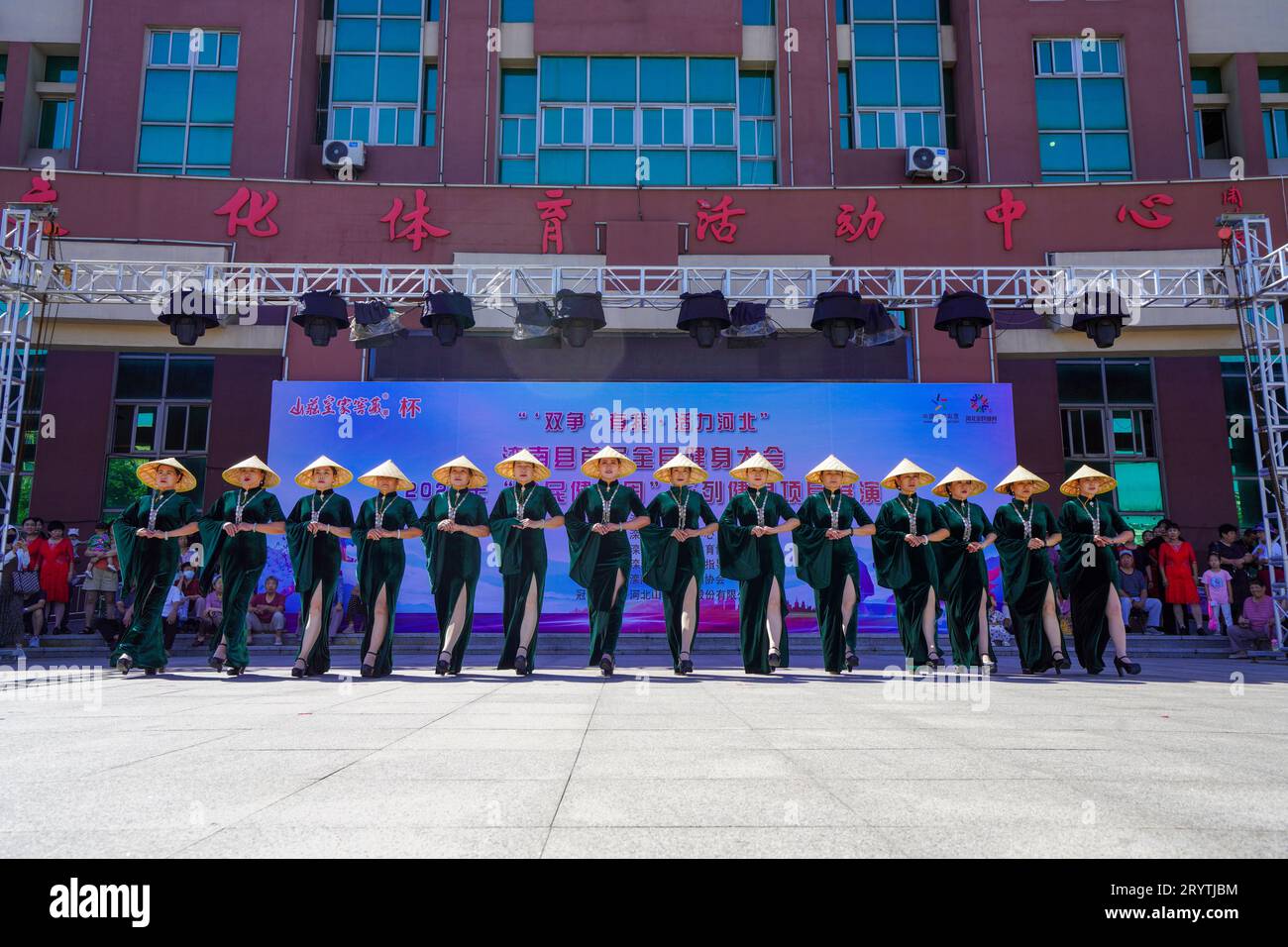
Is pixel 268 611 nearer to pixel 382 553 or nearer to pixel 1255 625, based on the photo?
pixel 382 553

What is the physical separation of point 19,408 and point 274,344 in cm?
389

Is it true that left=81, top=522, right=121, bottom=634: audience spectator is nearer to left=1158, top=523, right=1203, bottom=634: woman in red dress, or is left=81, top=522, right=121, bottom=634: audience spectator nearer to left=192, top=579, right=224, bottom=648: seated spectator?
left=192, top=579, right=224, bottom=648: seated spectator

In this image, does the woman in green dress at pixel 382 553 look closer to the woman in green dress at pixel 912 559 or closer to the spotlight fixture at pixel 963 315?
the woman in green dress at pixel 912 559

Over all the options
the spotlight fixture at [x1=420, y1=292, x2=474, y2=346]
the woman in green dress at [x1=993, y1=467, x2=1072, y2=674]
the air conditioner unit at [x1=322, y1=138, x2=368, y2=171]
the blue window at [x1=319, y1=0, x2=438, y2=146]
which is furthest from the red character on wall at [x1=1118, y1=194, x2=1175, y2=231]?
the air conditioner unit at [x1=322, y1=138, x2=368, y2=171]

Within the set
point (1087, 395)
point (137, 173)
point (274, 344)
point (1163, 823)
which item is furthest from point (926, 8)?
point (1163, 823)

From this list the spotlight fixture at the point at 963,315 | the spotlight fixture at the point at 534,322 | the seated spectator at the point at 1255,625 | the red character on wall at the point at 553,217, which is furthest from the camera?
the red character on wall at the point at 553,217

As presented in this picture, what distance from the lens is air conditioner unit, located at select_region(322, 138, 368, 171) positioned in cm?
1353

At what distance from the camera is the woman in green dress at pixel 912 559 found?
23.3ft

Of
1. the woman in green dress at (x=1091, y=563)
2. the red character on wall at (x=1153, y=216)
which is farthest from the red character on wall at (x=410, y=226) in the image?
the red character on wall at (x=1153, y=216)

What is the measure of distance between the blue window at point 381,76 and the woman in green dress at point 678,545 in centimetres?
955

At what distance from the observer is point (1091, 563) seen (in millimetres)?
6895

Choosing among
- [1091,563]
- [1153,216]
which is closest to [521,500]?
[1091,563]

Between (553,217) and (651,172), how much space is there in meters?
1.96
